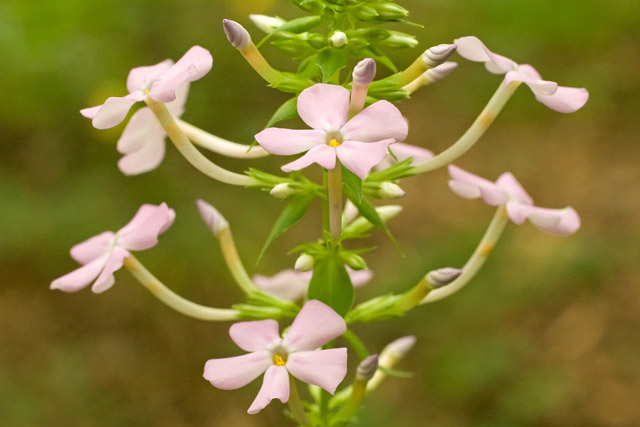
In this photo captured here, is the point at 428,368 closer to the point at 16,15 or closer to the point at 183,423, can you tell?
the point at 183,423

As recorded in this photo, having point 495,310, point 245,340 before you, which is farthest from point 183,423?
point 245,340

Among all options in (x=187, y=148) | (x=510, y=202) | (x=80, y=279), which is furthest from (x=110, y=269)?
(x=510, y=202)

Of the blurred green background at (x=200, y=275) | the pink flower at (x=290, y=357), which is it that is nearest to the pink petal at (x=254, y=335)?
the pink flower at (x=290, y=357)

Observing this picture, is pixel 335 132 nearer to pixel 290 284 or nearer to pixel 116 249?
pixel 116 249

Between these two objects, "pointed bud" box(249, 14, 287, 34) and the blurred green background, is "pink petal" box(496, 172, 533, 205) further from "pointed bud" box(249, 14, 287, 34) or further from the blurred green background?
the blurred green background

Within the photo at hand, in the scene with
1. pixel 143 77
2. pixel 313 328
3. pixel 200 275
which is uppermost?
pixel 143 77

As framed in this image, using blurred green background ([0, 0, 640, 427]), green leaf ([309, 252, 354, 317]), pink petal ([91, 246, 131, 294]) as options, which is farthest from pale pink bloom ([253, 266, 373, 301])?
blurred green background ([0, 0, 640, 427])
